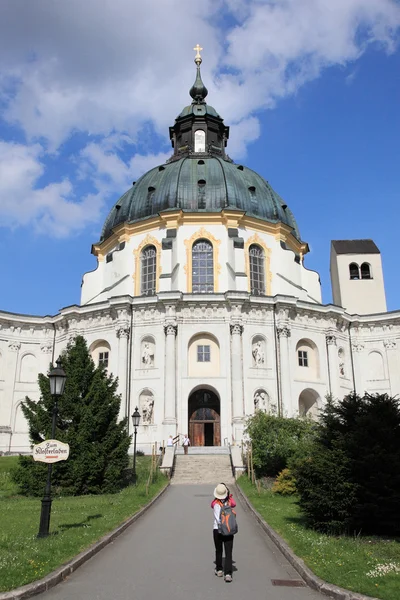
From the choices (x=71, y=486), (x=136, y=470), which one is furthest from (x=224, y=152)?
(x=71, y=486)

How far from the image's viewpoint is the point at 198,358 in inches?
1650

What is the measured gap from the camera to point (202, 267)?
151ft

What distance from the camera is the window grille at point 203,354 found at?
137 ft

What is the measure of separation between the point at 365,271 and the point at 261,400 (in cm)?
1994

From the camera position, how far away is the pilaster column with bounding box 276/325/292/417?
133ft

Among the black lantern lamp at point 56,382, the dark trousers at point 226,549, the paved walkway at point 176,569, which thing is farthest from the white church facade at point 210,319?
the dark trousers at point 226,549

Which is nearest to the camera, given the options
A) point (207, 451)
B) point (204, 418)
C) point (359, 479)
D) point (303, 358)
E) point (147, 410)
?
point (359, 479)

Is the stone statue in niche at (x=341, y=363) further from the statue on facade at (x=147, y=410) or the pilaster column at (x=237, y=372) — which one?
the statue on facade at (x=147, y=410)

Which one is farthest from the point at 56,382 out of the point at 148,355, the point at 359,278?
the point at 359,278

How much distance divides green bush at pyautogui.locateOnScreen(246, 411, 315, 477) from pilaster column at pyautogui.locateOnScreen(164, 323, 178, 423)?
1184 cm

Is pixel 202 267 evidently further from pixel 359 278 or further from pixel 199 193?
pixel 359 278

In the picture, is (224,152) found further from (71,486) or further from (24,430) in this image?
(71,486)

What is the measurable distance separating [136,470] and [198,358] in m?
14.4

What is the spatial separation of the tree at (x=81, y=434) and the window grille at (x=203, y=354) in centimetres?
1664
